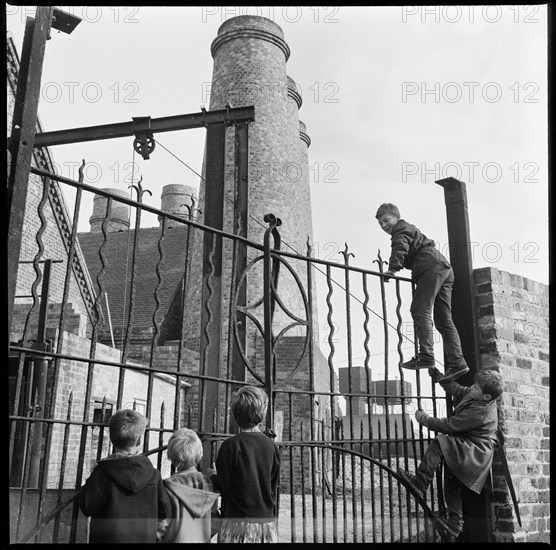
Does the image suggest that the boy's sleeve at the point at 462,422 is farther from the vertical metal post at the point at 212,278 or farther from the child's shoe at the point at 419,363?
the vertical metal post at the point at 212,278

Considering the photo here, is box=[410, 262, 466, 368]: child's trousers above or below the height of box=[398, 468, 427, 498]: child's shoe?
above

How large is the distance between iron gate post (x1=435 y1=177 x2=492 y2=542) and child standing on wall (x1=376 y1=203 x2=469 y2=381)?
0.11 metres

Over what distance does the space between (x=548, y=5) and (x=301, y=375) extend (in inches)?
457

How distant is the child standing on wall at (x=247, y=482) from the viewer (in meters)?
3.05

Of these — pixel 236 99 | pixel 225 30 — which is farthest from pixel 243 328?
pixel 225 30

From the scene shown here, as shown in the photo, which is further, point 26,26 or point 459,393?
point 459,393

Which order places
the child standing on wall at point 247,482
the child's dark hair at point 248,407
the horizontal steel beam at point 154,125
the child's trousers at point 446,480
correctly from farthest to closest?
the horizontal steel beam at point 154,125 < the child's trousers at point 446,480 < the child's dark hair at point 248,407 < the child standing on wall at point 247,482

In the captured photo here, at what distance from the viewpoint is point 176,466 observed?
3.24 meters

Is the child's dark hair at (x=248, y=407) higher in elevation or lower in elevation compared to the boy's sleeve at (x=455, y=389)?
lower

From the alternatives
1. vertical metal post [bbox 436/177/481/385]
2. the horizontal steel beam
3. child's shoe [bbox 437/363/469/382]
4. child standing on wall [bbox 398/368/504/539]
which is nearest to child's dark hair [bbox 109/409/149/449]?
child standing on wall [bbox 398/368/504/539]

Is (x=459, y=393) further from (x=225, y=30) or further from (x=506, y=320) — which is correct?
(x=225, y=30)

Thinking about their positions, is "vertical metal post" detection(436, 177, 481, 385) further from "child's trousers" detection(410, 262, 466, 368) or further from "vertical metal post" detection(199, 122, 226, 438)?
"vertical metal post" detection(199, 122, 226, 438)

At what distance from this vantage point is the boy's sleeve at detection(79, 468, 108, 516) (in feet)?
9.20

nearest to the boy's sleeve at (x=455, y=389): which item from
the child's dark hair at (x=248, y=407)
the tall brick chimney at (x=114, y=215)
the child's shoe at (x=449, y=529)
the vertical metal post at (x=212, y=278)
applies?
the child's shoe at (x=449, y=529)
